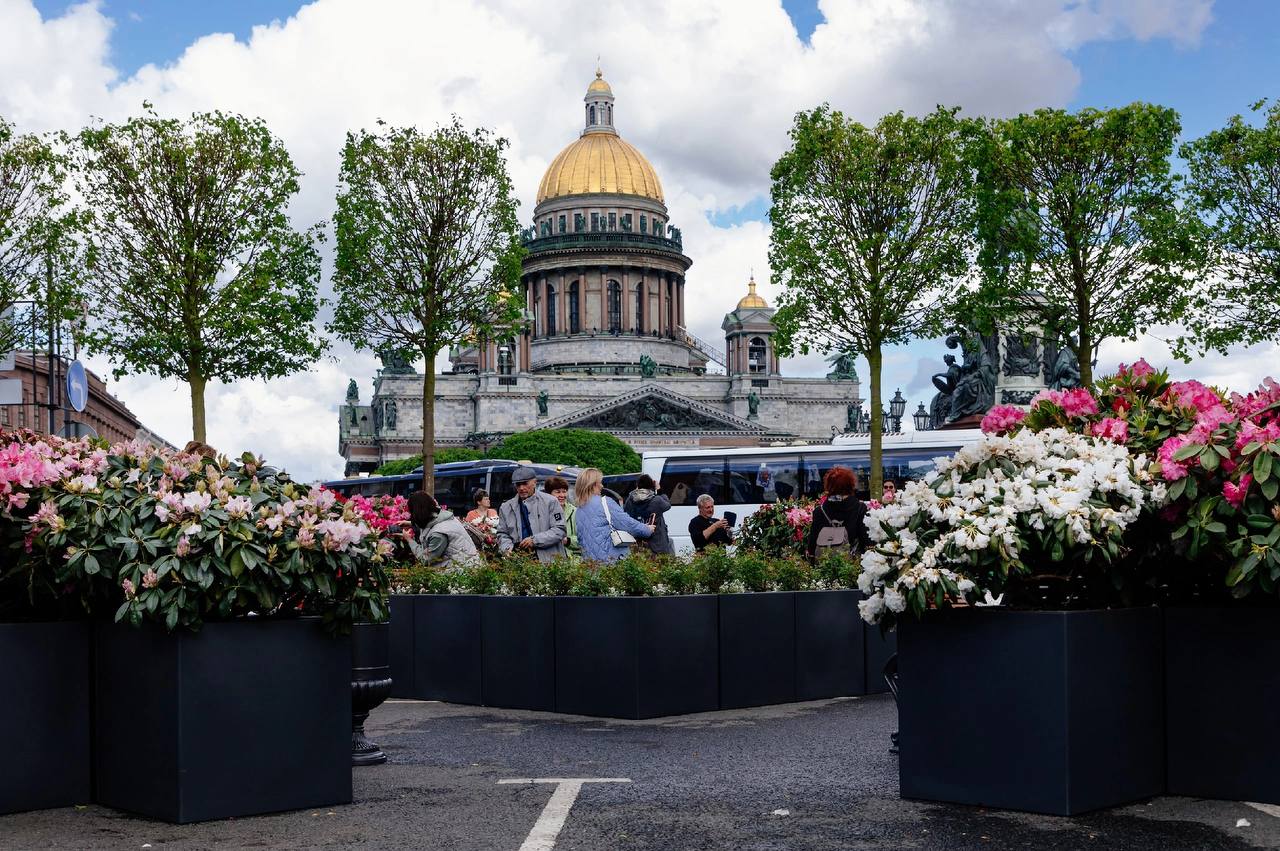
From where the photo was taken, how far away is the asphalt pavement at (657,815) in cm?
671

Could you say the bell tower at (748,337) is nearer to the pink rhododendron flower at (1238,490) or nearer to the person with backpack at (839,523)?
the person with backpack at (839,523)

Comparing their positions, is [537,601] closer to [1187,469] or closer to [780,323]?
[1187,469]

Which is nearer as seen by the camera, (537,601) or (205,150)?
(537,601)

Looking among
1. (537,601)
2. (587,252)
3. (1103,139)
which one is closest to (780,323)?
(1103,139)

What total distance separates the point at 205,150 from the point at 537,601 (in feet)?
81.8

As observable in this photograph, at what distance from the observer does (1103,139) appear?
34156 mm

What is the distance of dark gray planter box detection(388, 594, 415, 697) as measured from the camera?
12.7 m

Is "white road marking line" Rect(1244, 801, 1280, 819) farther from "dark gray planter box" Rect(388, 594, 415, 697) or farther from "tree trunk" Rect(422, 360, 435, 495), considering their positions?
"tree trunk" Rect(422, 360, 435, 495)

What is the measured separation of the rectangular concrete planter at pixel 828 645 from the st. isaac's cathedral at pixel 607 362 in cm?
9514

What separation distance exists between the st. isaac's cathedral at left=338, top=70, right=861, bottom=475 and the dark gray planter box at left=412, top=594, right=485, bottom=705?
9446 cm

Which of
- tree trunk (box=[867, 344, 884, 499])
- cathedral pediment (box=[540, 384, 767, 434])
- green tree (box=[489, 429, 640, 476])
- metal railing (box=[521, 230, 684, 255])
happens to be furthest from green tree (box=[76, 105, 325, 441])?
metal railing (box=[521, 230, 684, 255])

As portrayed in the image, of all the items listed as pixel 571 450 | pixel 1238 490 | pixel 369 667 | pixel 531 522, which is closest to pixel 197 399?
pixel 531 522

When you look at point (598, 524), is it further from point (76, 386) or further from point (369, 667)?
point (76, 386)

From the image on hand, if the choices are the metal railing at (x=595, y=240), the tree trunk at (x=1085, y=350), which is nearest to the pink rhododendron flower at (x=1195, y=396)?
the tree trunk at (x=1085, y=350)
